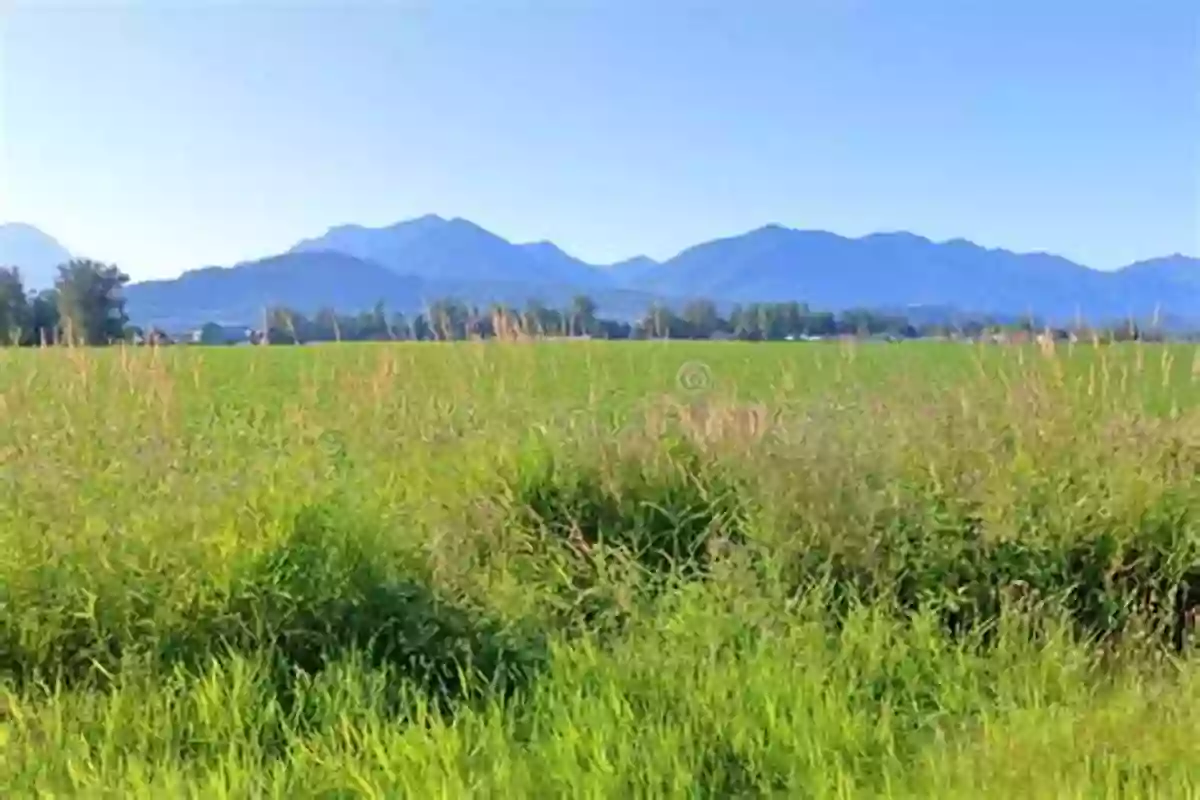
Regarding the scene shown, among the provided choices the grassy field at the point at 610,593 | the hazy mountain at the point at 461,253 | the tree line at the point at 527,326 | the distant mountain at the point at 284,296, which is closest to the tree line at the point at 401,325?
the tree line at the point at 527,326

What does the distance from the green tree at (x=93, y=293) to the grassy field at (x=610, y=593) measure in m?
3.83

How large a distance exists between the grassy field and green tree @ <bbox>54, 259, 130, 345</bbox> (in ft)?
12.6

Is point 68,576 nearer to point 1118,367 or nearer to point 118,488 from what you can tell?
point 118,488

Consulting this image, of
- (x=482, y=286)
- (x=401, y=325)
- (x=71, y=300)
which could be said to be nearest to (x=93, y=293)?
(x=71, y=300)

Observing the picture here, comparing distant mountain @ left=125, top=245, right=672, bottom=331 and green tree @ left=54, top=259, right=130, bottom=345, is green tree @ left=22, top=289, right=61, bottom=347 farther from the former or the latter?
distant mountain @ left=125, top=245, right=672, bottom=331

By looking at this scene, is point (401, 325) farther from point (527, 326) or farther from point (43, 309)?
point (43, 309)

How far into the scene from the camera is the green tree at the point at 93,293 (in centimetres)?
1061

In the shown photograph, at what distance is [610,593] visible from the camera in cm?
461

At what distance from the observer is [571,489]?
552 cm

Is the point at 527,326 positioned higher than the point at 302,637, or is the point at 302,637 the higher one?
the point at 527,326

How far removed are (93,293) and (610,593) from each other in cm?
1100

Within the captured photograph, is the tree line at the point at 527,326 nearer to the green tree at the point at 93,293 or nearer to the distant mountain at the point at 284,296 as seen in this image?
the distant mountain at the point at 284,296

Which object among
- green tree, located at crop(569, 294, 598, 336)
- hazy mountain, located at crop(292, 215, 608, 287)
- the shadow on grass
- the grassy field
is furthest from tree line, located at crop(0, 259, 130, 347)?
hazy mountain, located at crop(292, 215, 608, 287)

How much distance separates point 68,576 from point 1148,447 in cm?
514
